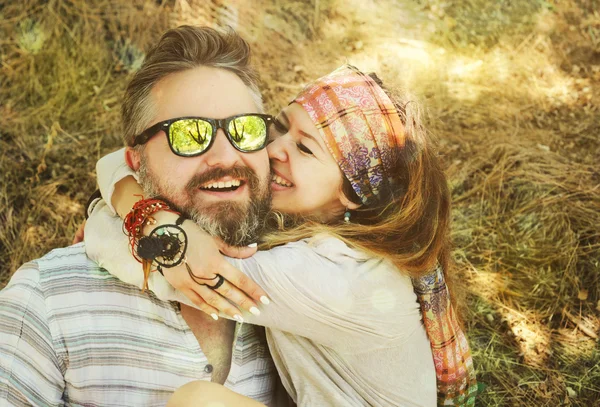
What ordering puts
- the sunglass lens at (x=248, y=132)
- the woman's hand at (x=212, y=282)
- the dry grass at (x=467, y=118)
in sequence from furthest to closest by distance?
the dry grass at (x=467, y=118)
the sunglass lens at (x=248, y=132)
the woman's hand at (x=212, y=282)

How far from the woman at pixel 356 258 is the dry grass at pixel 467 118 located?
3.91ft

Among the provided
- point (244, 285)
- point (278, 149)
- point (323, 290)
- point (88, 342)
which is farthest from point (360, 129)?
point (88, 342)

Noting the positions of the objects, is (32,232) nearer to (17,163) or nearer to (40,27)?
(17,163)

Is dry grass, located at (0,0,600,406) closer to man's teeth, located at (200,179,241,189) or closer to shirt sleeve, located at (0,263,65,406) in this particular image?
man's teeth, located at (200,179,241,189)

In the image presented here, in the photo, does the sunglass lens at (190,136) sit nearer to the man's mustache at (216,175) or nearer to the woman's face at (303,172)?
the man's mustache at (216,175)

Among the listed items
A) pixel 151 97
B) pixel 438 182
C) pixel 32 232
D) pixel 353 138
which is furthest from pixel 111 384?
pixel 32 232

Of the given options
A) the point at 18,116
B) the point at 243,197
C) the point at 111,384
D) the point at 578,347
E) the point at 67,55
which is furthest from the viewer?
the point at 67,55

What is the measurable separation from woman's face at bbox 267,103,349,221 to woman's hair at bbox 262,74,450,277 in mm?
63

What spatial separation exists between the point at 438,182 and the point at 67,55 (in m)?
4.35

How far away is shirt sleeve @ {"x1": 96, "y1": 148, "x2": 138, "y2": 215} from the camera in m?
3.03

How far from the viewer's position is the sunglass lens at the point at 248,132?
114 inches

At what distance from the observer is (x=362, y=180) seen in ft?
9.93

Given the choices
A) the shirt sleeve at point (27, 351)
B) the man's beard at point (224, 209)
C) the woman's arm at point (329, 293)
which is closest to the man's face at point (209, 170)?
the man's beard at point (224, 209)

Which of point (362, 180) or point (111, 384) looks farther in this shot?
point (362, 180)
